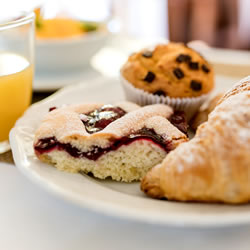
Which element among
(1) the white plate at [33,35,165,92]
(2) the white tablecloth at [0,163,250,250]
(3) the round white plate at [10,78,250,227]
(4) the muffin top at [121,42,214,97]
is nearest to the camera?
(3) the round white plate at [10,78,250,227]

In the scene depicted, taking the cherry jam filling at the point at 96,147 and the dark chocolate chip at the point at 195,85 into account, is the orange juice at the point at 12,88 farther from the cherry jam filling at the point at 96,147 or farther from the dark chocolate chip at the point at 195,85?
the dark chocolate chip at the point at 195,85

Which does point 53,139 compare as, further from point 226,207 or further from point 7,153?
point 226,207

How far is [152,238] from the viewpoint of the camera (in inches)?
44.4

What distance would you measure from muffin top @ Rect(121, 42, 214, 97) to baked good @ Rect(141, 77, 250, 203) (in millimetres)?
614

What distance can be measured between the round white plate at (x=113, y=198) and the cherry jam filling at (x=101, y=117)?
0.19 m

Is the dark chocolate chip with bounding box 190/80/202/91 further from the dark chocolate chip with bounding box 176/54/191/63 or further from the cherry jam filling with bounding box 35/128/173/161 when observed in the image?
the cherry jam filling with bounding box 35/128/173/161

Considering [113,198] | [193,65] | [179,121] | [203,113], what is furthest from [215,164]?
[193,65]

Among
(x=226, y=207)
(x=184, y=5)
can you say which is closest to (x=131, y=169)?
(x=226, y=207)

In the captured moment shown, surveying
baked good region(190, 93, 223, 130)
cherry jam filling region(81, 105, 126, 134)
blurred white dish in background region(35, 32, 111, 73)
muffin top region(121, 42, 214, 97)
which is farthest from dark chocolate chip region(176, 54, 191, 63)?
blurred white dish in background region(35, 32, 111, 73)

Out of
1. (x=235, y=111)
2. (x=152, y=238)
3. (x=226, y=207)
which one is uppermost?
(x=235, y=111)

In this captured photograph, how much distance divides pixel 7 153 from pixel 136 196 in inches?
28.1

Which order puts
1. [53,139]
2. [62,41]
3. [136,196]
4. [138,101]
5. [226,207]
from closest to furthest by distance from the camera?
[226,207] < [136,196] < [53,139] < [138,101] < [62,41]

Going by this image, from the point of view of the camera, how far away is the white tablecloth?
110 centimetres

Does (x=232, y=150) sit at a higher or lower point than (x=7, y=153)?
higher
